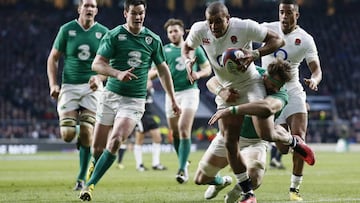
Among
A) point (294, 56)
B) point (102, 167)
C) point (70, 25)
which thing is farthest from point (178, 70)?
point (102, 167)

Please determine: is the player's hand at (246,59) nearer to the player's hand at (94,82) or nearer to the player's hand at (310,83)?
the player's hand at (310,83)

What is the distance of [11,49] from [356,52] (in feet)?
70.2

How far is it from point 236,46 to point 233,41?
0.07m

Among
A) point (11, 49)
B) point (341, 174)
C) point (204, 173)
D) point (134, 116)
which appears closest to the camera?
point (204, 173)

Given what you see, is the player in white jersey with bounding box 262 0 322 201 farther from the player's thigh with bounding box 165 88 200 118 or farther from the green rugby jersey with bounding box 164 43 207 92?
the green rugby jersey with bounding box 164 43 207 92

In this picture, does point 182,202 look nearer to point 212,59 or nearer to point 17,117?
point 212,59

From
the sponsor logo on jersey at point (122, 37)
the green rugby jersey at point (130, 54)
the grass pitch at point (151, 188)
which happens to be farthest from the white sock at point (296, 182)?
the sponsor logo on jersey at point (122, 37)

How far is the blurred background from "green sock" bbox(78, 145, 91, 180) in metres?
20.7

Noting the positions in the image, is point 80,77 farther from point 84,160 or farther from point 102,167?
point 102,167

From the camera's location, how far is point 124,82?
10.5 metres

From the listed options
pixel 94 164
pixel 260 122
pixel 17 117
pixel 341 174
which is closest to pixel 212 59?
pixel 260 122

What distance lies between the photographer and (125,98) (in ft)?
34.3

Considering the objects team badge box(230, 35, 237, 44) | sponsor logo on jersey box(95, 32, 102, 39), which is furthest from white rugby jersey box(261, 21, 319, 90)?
sponsor logo on jersey box(95, 32, 102, 39)

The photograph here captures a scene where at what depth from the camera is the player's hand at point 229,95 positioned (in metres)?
8.81
